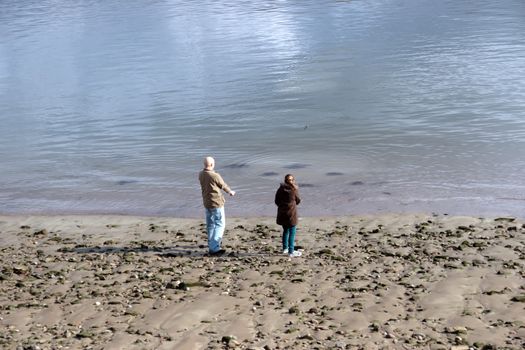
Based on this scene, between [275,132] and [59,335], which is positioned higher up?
[59,335]

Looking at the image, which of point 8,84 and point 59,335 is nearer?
point 59,335

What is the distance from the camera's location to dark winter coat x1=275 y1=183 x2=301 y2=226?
49.9 feet

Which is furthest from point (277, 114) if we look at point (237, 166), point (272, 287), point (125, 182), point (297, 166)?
point (272, 287)

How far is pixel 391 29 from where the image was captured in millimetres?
47844

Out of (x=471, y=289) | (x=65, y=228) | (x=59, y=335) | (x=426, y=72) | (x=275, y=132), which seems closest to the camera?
(x=59, y=335)

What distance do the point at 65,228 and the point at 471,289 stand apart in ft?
30.8

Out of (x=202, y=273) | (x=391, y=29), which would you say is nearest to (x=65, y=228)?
(x=202, y=273)

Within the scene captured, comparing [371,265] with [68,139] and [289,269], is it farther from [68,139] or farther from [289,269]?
[68,139]

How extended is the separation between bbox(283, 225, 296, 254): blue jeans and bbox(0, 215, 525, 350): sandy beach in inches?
9.9

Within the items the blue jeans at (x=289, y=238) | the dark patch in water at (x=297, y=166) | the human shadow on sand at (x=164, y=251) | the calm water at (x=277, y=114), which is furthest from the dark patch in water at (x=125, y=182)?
the blue jeans at (x=289, y=238)

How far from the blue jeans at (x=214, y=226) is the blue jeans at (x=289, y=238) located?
1165 millimetres

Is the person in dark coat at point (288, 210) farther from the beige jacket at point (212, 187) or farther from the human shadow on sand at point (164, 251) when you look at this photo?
the beige jacket at point (212, 187)

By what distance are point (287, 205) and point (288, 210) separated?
0.09 metres

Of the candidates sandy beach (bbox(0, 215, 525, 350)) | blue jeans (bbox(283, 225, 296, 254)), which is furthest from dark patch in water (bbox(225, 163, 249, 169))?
blue jeans (bbox(283, 225, 296, 254))
